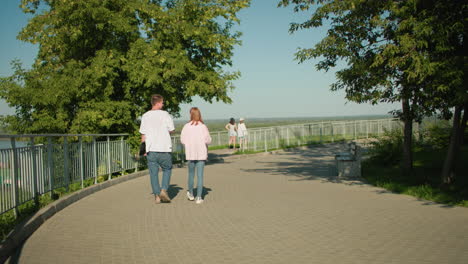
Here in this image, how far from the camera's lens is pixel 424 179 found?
1154 cm

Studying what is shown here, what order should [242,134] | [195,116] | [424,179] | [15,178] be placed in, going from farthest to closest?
1. [242,134]
2. [424,179]
3. [195,116]
4. [15,178]

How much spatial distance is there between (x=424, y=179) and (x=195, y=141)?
5960 millimetres

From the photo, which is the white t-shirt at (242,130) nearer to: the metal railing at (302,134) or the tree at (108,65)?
the metal railing at (302,134)

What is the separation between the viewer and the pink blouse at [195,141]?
912 centimetres

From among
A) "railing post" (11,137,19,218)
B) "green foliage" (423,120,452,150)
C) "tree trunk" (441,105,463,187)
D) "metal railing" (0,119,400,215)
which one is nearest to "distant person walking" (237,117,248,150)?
"metal railing" (0,119,400,215)

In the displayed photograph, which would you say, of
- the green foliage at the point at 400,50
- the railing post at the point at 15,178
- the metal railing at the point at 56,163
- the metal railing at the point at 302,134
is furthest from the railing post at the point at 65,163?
the metal railing at the point at 302,134

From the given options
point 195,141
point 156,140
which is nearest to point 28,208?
point 156,140

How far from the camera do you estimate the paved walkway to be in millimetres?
5066

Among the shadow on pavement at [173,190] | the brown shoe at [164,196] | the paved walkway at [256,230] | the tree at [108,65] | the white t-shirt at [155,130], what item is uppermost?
the tree at [108,65]

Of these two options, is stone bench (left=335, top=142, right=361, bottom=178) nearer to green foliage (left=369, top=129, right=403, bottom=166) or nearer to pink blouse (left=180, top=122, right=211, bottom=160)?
green foliage (left=369, top=129, right=403, bottom=166)

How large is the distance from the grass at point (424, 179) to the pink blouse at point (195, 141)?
430cm

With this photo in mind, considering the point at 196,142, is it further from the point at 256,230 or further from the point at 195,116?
the point at 256,230

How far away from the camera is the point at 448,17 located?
8.64 meters

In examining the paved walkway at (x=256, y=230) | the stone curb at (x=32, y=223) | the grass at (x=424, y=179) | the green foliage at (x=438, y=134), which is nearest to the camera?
the paved walkway at (x=256, y=230)
